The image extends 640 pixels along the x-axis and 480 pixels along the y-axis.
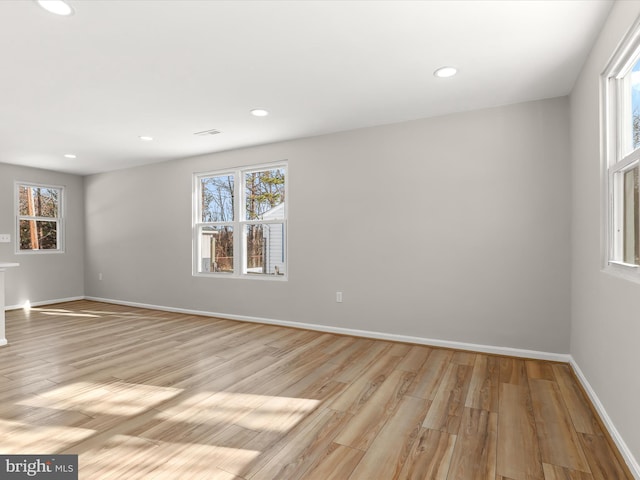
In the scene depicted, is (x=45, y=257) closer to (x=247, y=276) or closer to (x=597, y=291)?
(x=247, y=276)

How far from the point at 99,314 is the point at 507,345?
A: 5.58 meters

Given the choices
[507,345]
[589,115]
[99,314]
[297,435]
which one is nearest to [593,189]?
[589,115]

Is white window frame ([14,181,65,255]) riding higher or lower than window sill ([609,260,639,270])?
higher

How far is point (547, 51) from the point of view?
2.49 metres

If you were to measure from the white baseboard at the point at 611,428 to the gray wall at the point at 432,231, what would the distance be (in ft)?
2.22

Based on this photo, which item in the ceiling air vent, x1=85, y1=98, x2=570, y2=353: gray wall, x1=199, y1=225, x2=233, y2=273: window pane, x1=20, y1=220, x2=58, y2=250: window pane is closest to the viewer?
x1=85, y1=98, x2=570, y2=353: gray wall

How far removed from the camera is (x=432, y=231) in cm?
373

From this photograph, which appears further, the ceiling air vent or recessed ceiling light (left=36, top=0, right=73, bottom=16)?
the ceiling air vent

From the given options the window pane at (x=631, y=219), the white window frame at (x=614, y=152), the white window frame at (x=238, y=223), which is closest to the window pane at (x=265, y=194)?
the white window frame at (x=238, y=223)

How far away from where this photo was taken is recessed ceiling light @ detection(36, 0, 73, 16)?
1938mm

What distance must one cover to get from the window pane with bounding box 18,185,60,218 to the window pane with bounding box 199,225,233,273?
3247mm

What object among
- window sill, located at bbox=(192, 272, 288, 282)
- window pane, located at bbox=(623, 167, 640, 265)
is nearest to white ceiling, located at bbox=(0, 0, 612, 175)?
window pane, located at bbox=(623, 167, 640, 265)

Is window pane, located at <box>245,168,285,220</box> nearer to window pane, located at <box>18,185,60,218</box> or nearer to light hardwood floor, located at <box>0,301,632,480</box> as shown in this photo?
light hardwood floor, located at <box>0,301,632,480</box>

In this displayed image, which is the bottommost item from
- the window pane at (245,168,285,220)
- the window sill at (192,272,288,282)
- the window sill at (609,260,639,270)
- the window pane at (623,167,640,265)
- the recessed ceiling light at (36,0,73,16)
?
the window sill at (192,272,288,282)
